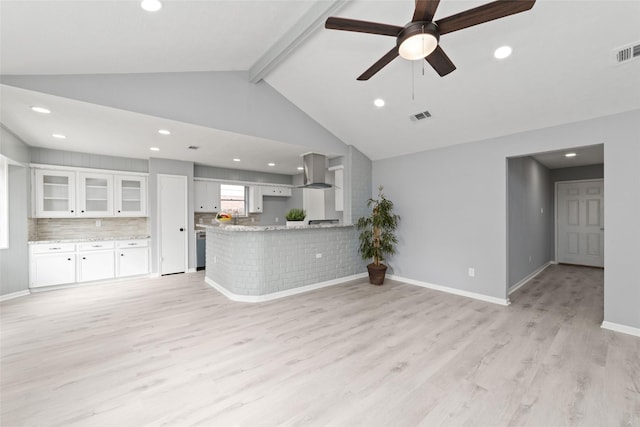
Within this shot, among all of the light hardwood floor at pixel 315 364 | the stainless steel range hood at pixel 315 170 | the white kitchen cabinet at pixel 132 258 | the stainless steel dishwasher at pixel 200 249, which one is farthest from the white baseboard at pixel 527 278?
the white kitchen cabinet at pixel 132 258

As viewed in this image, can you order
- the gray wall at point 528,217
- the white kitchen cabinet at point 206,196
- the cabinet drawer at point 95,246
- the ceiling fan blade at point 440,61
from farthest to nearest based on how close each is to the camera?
the white kitchen cabinet at point 206,196, the cabinet drawer at point 95,246, the gray wall at point 528,217, the ceiling fan blade at point 440,61

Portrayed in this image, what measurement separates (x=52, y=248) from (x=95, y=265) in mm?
659

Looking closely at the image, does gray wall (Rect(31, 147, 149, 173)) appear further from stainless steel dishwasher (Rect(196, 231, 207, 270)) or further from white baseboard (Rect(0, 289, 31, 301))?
white baseboard (Rect(0, 289, 31, 301))

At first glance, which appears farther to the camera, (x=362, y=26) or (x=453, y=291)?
(x=453, y=291)

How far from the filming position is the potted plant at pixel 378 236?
4815 millimetres

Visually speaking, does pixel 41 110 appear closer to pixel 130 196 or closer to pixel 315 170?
pixel 130 196

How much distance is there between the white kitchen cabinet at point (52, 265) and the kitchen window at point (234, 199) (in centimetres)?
300

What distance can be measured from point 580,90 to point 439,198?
2130 millimetres

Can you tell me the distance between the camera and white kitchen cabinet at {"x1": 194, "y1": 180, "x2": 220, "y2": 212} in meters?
6.26

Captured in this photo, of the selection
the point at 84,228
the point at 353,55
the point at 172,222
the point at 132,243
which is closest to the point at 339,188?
the point at 353,55

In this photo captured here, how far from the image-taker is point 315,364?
2297mm

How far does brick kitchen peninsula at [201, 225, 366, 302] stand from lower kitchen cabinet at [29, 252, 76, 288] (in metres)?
2.24

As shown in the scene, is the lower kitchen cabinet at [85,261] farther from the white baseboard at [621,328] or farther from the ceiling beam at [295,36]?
the white baseboard at [621,328]

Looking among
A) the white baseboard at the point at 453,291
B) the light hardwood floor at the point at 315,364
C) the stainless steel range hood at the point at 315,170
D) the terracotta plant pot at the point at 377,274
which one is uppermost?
the stainless steel range hood at the point at 315,170
